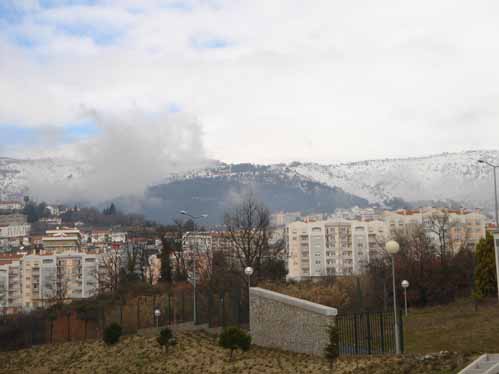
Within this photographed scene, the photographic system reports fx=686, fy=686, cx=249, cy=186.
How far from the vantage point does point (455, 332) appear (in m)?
23.0

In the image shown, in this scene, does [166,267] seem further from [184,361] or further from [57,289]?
[184,361]

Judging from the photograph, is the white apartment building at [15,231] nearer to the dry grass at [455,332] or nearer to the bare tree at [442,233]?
the bare tree at [442,233]

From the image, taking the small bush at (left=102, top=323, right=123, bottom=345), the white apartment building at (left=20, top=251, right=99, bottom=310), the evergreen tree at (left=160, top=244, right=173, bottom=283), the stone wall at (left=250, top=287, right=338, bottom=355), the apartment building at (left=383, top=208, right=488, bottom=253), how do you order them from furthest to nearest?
the white apartment building at (left=20, top=251, right=99, bottom=310) → the apartment building at (left=383, top=208, right=488, bottom=253) → the evergreen tree at (left=160, top=244, right=173, bottom=283) → the small bush at (left=102, top=323, right=123, bottom=345) → the stone wall at (left=250, top=287, right=338, bottom=355)

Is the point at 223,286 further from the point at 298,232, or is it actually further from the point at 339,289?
the point at 298,232

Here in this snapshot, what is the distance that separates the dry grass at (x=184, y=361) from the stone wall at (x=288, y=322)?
51 centimetres

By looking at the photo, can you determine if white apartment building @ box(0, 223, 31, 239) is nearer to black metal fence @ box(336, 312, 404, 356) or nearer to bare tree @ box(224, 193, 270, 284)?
bare tree @ box(224, 193, 270, 284)

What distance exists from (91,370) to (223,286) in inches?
811

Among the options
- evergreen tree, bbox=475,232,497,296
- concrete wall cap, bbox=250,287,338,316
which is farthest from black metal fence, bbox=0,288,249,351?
evergreen tree, bbox=475,232,497,296

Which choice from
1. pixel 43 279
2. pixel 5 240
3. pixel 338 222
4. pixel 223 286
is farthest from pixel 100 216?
pixel 223 286

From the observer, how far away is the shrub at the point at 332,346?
1966 centimetres

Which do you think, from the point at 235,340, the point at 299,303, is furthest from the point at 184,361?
the point at 299,303

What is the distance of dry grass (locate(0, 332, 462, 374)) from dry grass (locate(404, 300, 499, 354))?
6.56 feet

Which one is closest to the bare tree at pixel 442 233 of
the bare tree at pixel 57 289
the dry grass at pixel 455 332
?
the dry grass at pixel 455 332

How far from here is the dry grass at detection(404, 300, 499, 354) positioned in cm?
1980
